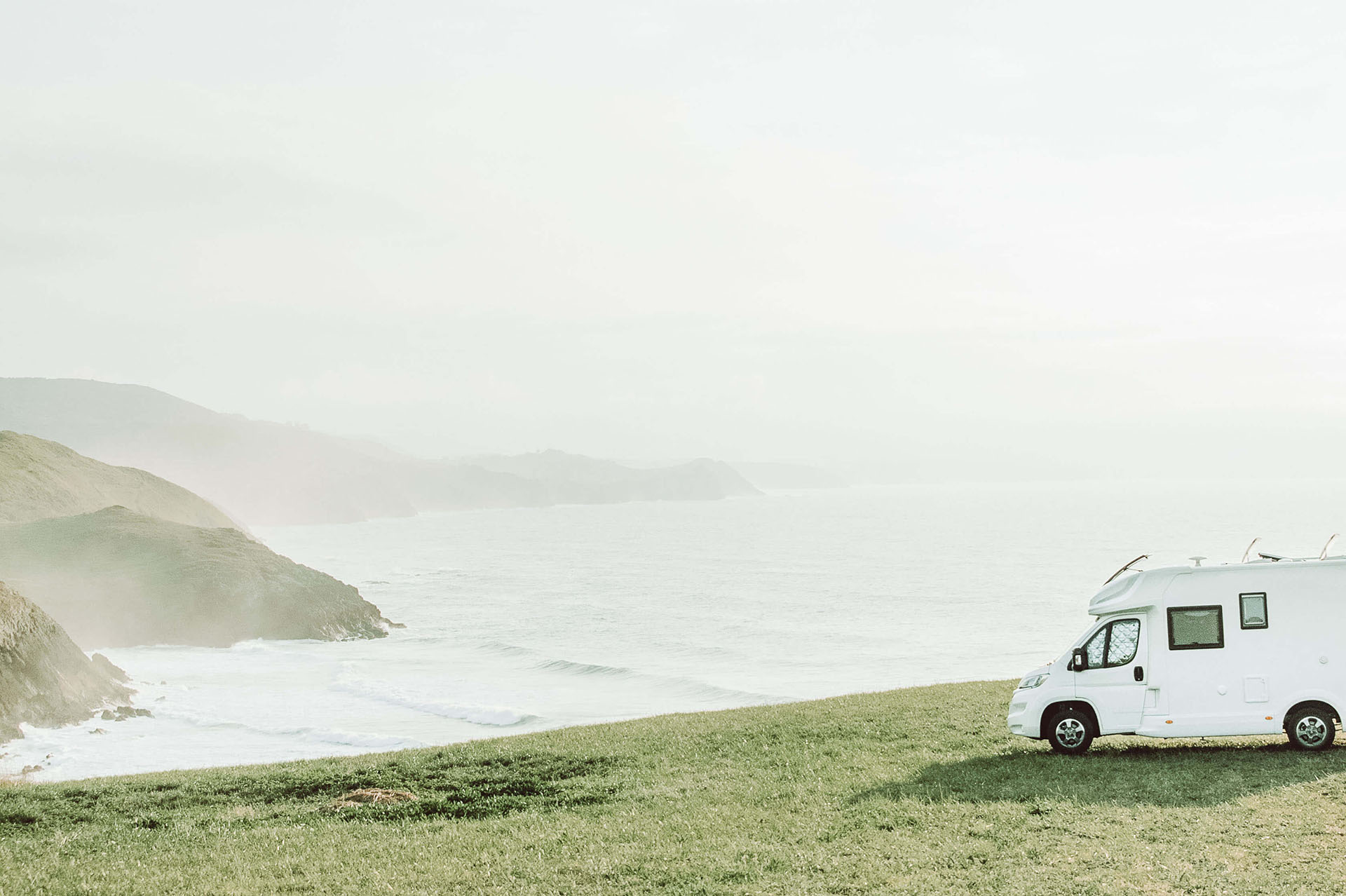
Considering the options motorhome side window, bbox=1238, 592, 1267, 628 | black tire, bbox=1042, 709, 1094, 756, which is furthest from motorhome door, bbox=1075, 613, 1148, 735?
motorhome side window, bbox=1238, 592, 1267, 628

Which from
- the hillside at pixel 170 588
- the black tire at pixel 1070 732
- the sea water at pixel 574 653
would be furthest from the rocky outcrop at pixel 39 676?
the black tire at pixel 1070 732

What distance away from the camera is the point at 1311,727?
1777 centimetres

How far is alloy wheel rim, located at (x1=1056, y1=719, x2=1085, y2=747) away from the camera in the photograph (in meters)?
18.7

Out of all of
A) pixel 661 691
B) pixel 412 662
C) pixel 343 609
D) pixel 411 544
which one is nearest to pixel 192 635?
pixel 343 609

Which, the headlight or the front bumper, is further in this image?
the headlight

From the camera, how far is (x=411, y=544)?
197 meters

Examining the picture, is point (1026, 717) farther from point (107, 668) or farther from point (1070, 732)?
point (107, 668)

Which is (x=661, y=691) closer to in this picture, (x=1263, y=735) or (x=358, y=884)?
(x=1263, y=735)

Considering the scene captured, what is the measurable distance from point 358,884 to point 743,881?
5.14 m

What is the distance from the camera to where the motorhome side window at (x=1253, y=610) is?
1780 centimetres

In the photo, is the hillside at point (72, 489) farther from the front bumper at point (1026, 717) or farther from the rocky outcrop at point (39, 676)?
the front bumper at point (1026, 717)

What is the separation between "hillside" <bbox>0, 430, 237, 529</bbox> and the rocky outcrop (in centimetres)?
6018

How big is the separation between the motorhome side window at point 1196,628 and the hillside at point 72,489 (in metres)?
104

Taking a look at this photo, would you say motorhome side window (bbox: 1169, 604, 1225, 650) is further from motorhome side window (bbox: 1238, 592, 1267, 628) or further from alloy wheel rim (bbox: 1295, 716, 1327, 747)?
A: alloy wheel rim (bbox: 1295, 716, 1327, 747)
